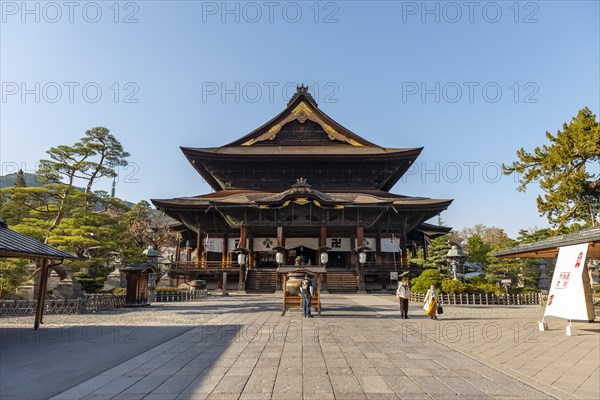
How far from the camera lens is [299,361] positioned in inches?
268

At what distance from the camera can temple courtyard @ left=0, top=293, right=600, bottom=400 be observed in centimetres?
522

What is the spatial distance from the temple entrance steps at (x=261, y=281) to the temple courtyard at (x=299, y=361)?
16.2m

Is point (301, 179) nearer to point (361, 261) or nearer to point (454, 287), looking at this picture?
point (361, 261)

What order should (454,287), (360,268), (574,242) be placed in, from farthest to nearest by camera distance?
(360,268) < (454,287) < (574,242)

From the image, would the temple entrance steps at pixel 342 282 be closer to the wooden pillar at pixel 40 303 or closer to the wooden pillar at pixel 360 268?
the wooden pillar at pixel 360 268

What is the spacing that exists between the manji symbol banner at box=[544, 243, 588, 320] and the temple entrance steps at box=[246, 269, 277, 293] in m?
20.3

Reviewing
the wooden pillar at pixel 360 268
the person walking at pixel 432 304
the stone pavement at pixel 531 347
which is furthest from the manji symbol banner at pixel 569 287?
the wooden pillar at pixel 360 268

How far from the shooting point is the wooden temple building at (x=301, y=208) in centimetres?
2958

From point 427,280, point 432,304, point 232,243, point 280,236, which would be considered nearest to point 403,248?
point 280,236

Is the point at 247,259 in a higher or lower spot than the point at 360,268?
higher

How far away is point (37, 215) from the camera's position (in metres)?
27.9

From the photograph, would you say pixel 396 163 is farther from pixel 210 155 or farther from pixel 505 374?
pixel 505 374

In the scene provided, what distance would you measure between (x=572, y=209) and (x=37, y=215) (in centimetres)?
3928

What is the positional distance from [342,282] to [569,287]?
19098mm
